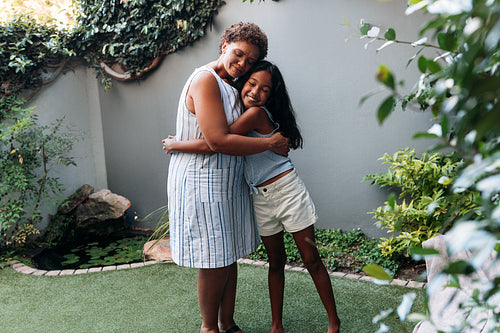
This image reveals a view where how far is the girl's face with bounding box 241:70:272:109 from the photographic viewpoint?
2.17m

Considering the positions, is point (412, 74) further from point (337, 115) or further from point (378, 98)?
point (337, 115)

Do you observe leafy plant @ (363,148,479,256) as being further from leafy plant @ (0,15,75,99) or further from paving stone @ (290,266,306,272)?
leafy plant @ (0,15,75,99)

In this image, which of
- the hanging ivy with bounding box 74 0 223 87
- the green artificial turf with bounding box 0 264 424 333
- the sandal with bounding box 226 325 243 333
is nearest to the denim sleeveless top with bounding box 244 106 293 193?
the sandal with bounding box 226 325 243 333

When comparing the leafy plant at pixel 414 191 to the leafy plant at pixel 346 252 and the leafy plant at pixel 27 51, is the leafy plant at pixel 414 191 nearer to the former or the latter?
the leafy plant at pixel 346 252

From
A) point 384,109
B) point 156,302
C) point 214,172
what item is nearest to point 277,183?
point 214,172

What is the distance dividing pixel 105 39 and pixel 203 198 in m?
3.76

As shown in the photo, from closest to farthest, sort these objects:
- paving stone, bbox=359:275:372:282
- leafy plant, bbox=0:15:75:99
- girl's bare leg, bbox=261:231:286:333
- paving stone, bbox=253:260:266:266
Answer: girl's bare leg, bbox=261:231:286:333 < paving stone, bbox=359:275:372:282 < paving stone, bbox=253:260:266:266 < leafy plant, bbox=0:15:75:99

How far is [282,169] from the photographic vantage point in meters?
2.34

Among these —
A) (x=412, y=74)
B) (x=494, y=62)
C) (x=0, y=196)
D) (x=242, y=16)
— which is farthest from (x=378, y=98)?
(x=0, y=196)

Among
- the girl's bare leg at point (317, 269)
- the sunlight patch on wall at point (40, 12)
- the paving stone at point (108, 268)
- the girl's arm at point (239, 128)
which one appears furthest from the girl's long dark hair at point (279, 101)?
the sunlight patch on wall at point (40, 12)

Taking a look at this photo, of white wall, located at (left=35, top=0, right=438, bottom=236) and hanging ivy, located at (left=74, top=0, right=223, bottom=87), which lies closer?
white wall, located at (left=35, top=0, right=438, bottom=236)

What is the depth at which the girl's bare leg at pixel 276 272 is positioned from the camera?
2447 millimetres

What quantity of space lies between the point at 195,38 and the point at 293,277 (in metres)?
2.79

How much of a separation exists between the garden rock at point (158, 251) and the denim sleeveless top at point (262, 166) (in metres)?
2.04
